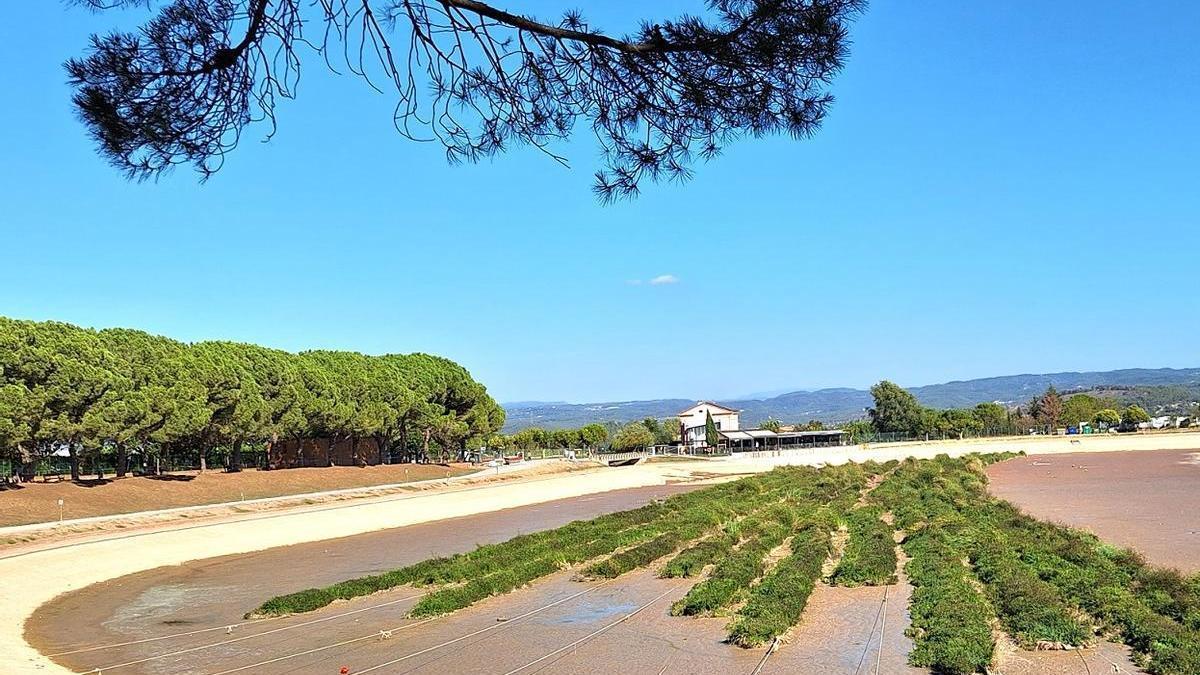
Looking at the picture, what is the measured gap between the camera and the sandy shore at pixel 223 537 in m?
19.5

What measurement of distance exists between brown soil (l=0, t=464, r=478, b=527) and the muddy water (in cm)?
1144

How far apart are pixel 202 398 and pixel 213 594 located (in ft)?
96.0

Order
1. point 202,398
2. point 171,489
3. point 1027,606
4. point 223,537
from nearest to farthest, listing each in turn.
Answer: point 1027,606, point 223,537, point 171,489, point 202,398

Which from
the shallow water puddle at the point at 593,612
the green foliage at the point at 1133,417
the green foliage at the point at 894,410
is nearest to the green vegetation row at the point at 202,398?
the shallow water puddle at the point at 593,612

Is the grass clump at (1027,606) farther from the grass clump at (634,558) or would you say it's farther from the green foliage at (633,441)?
the green foliage at (633,441)

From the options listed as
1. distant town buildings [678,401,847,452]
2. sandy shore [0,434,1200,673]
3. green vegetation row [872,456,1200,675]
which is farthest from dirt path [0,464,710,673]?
distant town buildings [678,401,847,452]

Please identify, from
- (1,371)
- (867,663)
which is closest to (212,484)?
(1,371)

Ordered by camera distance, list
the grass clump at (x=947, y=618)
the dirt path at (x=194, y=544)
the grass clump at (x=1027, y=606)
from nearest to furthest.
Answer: the grass clump at (x=947, y=618), the grass clump at (x=1027, y=606), the dirt path at (x=194, y=544)

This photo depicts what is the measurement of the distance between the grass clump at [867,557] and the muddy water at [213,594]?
8.55 metres

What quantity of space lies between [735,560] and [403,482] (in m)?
43.2

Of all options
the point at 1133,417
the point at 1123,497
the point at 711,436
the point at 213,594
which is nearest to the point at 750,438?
the point at 711,436

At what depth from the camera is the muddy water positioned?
48.7ft

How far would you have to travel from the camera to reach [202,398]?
156ft

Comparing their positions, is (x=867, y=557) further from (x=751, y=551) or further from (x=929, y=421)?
(x=929, y=421)
